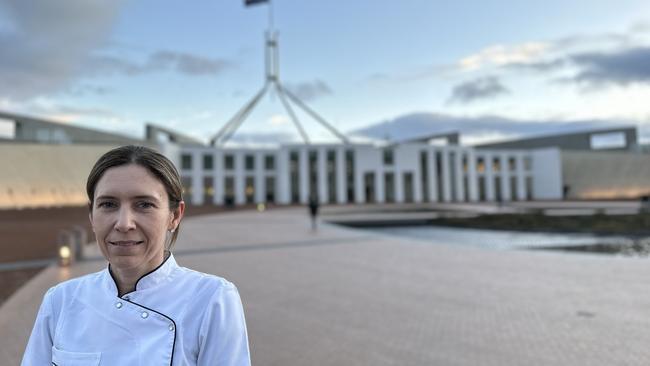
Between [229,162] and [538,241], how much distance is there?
43795mm

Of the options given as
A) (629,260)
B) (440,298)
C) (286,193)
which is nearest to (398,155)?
(286,193)

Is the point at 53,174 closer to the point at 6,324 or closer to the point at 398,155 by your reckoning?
the point at 398,155

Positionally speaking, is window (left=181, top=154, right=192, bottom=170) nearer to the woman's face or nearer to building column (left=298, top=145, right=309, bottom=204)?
building column (left=298, top=145, right=309, bottom=204)

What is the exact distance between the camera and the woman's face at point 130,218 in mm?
1386

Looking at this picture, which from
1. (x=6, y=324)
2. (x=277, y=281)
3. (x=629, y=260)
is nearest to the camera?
(x=6, y=324)

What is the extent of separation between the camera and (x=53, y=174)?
42.1m

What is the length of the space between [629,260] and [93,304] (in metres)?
12.1

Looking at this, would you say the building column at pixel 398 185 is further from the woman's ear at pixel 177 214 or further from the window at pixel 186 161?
the woman's ear at pixel 177 214

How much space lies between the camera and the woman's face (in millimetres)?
1386

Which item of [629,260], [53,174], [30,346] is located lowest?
[629,260]

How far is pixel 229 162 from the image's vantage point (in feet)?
177

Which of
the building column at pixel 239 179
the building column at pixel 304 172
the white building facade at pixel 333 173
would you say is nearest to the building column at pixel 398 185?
the white building facade at pixel 333 173

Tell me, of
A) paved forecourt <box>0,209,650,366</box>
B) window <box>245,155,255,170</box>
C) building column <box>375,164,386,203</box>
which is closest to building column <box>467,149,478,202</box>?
building column <box>375,164,386,203</box>

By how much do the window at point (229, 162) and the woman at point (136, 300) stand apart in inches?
2090
